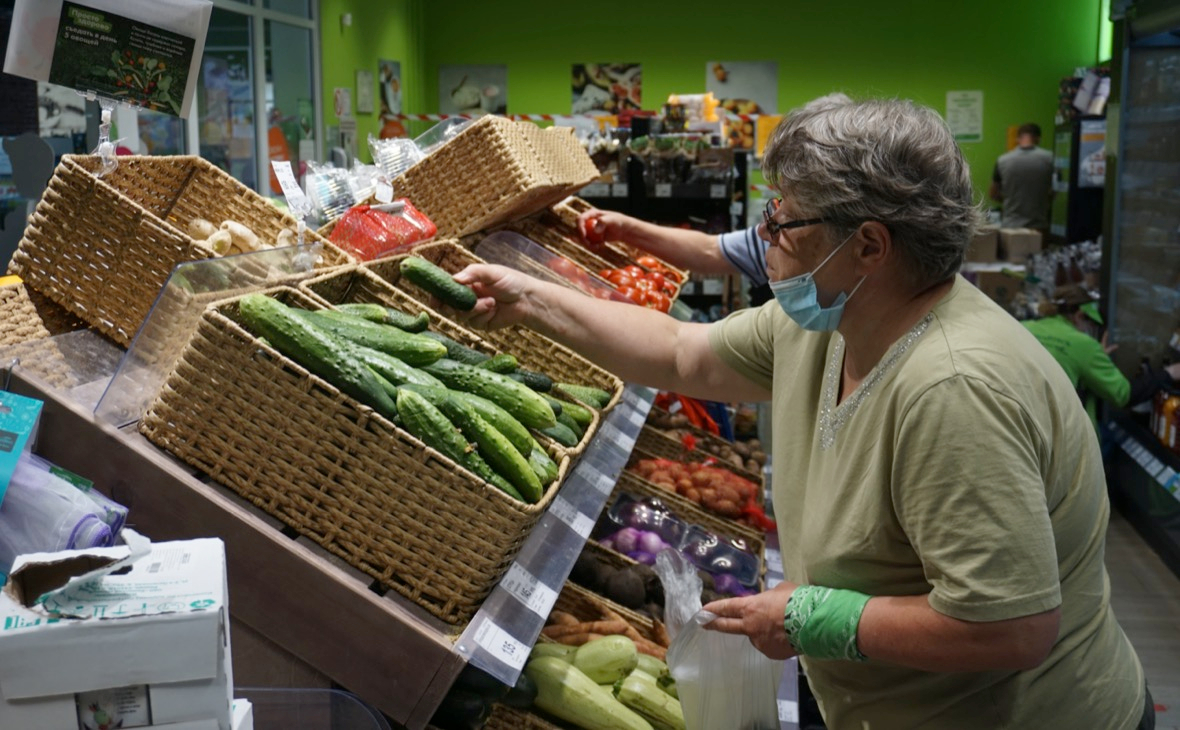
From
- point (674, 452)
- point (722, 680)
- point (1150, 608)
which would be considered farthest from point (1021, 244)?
point (722, 680)

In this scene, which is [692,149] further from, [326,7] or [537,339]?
[326,7]

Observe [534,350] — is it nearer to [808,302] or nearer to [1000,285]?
[808,302]

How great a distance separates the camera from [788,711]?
282 cm

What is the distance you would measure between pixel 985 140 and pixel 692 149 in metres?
9.28

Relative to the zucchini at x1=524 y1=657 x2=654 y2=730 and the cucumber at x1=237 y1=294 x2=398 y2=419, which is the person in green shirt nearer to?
the zucchini at x1=524 y1=657 x2=654 y2=730

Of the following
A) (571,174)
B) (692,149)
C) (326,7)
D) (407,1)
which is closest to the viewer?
(571,174)

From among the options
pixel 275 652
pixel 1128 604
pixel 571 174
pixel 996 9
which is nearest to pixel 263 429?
pixel 275 652

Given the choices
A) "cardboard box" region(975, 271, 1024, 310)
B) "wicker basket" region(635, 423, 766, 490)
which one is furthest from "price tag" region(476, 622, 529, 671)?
"cardboard box" region(975, 271, 1024, 310)

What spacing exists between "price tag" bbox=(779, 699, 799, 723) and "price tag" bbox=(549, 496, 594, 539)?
82cm

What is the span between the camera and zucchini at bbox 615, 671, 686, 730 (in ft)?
8.80

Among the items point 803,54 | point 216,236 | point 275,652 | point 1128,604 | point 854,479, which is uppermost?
point 803,54

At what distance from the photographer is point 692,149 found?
6465 mm

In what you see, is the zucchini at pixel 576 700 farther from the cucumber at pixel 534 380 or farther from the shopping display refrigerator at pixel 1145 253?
the shopping display refrigerator at pixel 1145 253

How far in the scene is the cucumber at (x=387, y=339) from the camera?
1.98 meters
